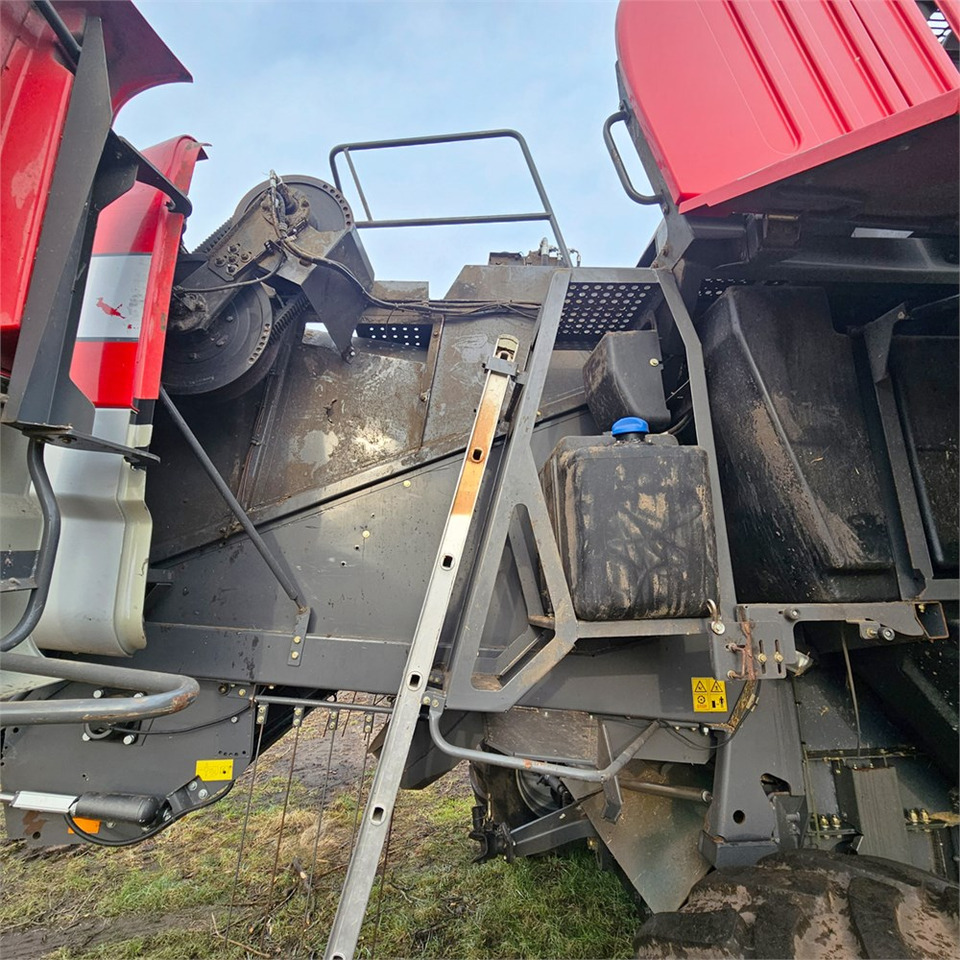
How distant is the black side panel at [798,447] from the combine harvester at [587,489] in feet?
0.04

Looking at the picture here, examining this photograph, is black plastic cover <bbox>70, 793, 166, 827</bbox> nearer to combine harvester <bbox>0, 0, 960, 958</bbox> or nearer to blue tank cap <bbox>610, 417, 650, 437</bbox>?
combine harvester <bbox>0, 0, 960, 958</bbox>

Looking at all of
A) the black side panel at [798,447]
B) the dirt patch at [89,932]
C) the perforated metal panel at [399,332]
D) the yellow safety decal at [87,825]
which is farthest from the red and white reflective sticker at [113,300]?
the dirt patch at [89,932]

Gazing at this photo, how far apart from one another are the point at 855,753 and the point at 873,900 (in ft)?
1.90

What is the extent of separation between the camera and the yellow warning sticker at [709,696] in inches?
68.5

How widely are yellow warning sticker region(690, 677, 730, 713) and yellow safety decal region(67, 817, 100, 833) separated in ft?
7.42

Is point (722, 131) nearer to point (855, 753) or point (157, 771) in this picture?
point (855, 753)

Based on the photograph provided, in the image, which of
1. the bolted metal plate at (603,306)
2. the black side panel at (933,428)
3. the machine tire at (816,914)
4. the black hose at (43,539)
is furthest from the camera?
the bolted metal plate at (603,306)

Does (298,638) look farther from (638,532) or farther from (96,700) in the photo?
(638,532)

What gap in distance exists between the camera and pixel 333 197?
81.4 inches

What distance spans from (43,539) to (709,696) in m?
2.05

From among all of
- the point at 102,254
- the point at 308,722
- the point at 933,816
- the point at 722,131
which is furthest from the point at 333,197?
the point at 308,722

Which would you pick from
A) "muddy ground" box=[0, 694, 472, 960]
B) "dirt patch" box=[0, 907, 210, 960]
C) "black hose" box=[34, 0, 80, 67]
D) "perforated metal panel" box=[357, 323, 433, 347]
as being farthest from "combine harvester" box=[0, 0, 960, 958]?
"dirt patch" box=[0, 907, 210, 960]

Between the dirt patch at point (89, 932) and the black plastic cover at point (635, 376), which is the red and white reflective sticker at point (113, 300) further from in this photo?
the dirt patch at point (89, 932)

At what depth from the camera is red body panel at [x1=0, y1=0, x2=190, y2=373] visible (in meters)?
1.14
